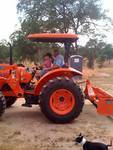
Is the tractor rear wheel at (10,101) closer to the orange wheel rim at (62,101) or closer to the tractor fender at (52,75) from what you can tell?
the tractor fender at (52,75)

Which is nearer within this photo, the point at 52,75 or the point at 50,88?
the point at 50,88

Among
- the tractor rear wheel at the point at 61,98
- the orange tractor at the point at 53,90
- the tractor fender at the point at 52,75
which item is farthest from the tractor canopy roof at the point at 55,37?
the tractor rear wheel at the point at 61,98

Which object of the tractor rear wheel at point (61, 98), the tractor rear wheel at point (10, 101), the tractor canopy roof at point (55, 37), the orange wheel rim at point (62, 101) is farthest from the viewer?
the tractor rear wheel at point (10, 101)

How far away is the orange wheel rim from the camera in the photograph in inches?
431

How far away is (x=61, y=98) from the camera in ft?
36.3

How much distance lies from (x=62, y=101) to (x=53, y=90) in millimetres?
456

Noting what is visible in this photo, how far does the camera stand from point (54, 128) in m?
10.2

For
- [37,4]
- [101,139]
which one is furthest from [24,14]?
[101,139]

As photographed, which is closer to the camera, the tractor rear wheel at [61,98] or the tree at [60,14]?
the tractor rear wheel at [61,98]

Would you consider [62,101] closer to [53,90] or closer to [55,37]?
[53,90]

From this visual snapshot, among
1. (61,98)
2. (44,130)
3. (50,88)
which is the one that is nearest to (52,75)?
(50,88)

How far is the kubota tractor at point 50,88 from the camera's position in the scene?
1083cm

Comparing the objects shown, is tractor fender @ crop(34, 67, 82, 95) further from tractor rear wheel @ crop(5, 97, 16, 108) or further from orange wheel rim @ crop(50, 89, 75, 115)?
tractor rear wheel @ crop(5, 97, 16, 108)

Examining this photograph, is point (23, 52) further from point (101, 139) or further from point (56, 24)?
point (101, 139)
